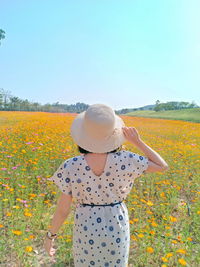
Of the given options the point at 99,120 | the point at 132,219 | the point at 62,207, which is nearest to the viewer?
the point at 99,120

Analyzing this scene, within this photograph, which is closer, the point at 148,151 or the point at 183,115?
the point at 148,151

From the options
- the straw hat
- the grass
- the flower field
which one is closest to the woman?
the straw hat

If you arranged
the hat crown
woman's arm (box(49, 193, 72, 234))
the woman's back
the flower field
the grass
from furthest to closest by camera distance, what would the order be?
the grass
the flower field
woman's arm (box(49, 193, 72, 234))
the woman's back
the hat crown

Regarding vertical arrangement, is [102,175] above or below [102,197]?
above

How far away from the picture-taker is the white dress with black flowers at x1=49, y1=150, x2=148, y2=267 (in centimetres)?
144

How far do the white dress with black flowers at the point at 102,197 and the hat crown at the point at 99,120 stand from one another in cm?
17

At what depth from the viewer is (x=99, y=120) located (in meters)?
1.31

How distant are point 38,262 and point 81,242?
1334 mm

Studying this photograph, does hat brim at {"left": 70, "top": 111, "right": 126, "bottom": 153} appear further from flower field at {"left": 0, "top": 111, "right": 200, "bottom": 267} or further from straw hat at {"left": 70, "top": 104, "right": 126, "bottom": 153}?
flower field at {"left": 0, "top": 111, "right": 200, "bottom": 267}

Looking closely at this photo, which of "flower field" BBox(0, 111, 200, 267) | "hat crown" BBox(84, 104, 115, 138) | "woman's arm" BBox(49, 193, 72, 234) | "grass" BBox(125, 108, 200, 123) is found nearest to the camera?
"hat crown" BBox(84, 104, 115, 138)

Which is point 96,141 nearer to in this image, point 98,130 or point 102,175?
point 98,130

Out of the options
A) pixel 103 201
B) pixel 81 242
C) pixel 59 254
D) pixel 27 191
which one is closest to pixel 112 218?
pixel 103 201

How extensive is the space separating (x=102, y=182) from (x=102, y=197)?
92 millimetres

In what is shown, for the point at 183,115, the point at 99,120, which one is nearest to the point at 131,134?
the point at 99,120
